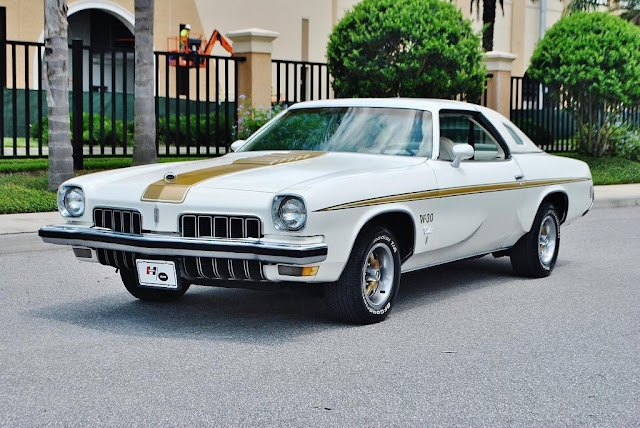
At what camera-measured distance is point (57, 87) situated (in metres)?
14.3

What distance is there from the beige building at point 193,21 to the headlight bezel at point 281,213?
82.7 ft

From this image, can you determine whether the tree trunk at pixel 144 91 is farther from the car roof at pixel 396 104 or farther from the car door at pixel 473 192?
the car door at pixel 473 192

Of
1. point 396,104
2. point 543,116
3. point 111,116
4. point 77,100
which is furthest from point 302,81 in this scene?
point 396,104

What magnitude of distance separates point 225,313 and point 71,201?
1.31 metres

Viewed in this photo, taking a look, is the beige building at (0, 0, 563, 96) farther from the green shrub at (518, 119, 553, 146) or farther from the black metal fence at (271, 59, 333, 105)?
the black metal fence at (271, 59, 333, 105)

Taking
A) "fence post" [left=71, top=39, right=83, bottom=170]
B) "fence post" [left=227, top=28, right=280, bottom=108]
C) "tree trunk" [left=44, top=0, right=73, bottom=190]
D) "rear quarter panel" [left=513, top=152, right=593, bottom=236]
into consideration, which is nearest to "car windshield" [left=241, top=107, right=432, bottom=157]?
"rear quarter panel" [left=513, top=152, right=593, bottom=236]

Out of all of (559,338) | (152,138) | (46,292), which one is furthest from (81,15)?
(559,338)

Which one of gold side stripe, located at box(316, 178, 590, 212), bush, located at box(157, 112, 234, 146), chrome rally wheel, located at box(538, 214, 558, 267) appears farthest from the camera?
bush, located at box(157, 112, 234, 146)

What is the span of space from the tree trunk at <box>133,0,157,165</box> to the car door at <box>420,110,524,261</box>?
7712mm

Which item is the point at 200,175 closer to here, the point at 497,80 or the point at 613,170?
the point at 613,170

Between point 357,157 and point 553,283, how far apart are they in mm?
2401

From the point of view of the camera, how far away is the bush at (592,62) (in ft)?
75.7

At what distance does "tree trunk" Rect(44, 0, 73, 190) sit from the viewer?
564 inches

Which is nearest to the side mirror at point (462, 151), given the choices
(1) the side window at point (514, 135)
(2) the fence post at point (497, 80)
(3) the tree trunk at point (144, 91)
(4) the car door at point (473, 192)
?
(4) the car door at point (473, 192)
